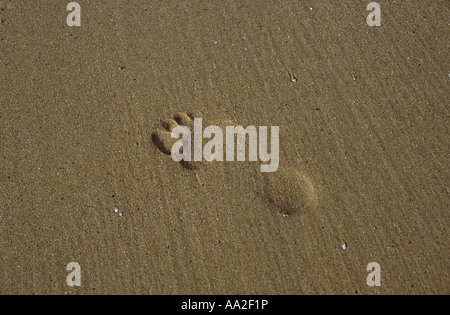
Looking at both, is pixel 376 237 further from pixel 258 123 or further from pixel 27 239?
Answer: pixel 27 239

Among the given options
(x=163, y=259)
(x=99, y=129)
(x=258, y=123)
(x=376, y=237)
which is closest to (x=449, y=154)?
(x=376, y=237)

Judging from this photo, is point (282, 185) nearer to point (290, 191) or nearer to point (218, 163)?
point (290, 191)
